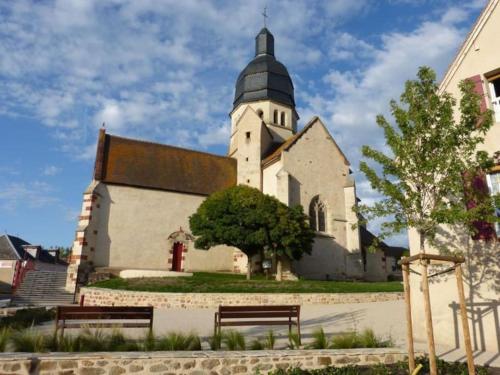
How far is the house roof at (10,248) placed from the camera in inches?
1264

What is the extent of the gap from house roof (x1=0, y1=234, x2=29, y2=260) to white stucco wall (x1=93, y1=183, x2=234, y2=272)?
14201 millimetres

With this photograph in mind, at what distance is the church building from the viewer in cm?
2352

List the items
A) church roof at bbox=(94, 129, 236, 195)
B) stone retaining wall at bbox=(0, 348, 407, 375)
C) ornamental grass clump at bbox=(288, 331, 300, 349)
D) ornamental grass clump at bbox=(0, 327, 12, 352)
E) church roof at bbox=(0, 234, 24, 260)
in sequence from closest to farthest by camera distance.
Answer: stone retaining wall at bbox=(0, 348, 407, 375), ornamental grass clump at bbox=(0, 327, 12, 352), ornamental grass clump at bbox=(288, 331, 300, 349), church roof at bbox=(94, 129, 236, 195), church roof at bbox=(0, 234, 24, 260)

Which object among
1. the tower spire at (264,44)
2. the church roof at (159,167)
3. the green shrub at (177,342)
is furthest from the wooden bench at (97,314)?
the tower spire at (264,44)

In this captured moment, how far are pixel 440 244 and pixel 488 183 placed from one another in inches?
68.6

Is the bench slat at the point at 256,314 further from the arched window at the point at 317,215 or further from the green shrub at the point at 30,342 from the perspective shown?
the arched window at the point at 317,215

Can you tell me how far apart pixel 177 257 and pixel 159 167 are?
6.57 m

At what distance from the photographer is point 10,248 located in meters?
32.8

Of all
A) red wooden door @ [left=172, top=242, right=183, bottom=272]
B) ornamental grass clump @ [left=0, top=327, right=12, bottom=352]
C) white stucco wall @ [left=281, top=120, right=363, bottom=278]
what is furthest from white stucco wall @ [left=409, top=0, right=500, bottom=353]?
red wooden door @ [left=172, top=242, right=183, bottom=272]

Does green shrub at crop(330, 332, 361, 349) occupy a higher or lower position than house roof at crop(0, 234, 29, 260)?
lower

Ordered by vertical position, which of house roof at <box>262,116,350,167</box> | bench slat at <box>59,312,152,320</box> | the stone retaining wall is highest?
house roof at <box>262,116,350,167</box>

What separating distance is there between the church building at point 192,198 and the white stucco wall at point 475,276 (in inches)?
550

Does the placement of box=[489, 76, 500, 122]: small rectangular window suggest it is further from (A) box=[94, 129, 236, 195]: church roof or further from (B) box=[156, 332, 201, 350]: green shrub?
(A) box=[94, 129, 236, 195]: church roof

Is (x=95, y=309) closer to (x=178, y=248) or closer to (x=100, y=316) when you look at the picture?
(x=100, y=316)
